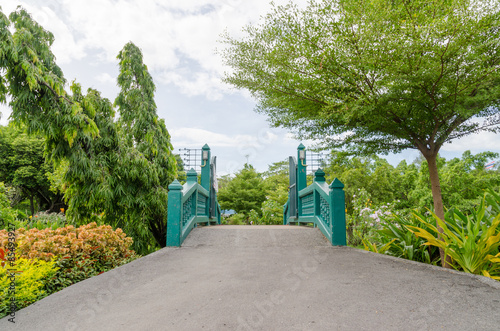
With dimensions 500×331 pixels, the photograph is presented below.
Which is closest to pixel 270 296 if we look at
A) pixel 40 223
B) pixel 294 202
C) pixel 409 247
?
pixel 409 247

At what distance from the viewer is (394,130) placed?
3.94m

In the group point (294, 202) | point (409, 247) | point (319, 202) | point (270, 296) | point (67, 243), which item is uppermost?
point (319, 202)

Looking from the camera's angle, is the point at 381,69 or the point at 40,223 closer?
the point at 381,69

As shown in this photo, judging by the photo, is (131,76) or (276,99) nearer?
(276,99)

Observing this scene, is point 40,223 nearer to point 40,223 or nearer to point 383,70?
point 40,223

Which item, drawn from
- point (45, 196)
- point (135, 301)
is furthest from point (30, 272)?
point (45, 196)

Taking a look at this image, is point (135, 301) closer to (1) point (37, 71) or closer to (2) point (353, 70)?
(2) point (353, 70)

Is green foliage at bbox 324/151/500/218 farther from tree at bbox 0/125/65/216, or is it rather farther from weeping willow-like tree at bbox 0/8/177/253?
tree at bbox 0/125/65/216

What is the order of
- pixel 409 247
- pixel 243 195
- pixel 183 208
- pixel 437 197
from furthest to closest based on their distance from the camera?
1. pixel 243 195
2. pixel 183 208
3. pixel 409 247
4. pixel 437 197

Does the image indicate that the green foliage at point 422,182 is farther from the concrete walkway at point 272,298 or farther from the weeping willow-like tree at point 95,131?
the concrete walkway at point 272,298

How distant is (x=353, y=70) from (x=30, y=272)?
4.18 meters

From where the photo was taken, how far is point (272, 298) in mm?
2475

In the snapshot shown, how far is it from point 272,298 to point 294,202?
6449mm

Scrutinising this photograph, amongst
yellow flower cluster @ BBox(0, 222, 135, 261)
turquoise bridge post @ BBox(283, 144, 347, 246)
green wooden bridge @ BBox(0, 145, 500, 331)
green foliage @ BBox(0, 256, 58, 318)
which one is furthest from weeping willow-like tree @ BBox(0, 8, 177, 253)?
turquoise bridge post @ BBox(283, 144, 347, 246)
